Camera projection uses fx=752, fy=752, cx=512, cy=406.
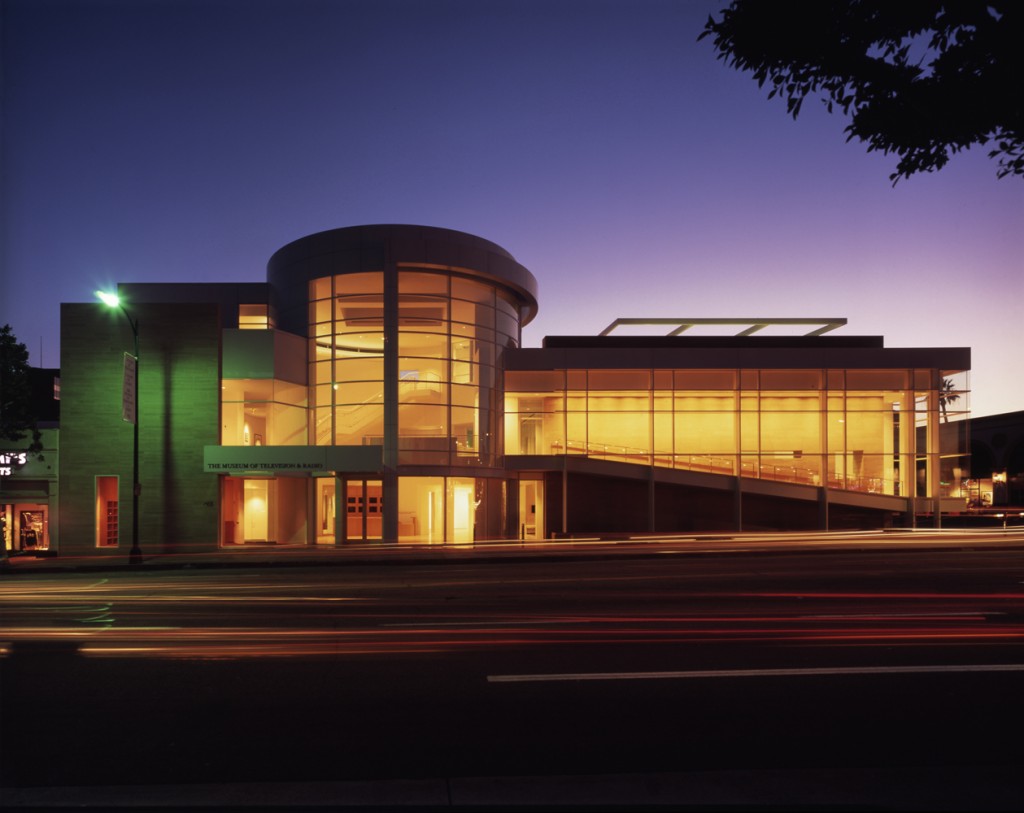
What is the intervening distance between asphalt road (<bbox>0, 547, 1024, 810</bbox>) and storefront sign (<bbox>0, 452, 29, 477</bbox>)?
18.1 meters

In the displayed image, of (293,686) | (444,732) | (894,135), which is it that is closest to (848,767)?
(444,732)

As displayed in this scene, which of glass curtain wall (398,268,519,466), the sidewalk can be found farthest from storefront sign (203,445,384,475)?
the sidewalk

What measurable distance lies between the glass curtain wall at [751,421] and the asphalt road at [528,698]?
76.2 feet

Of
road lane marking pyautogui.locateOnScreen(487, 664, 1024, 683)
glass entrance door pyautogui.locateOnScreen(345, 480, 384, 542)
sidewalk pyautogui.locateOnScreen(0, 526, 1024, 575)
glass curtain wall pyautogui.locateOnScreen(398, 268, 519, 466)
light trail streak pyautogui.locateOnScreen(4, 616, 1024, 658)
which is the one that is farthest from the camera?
glass curtain wall pyautogui.locateOnScreen(398, 268, 519, 466)

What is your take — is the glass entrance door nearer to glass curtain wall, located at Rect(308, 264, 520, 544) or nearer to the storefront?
glass curtain wall, located at Rect(308, 264, 520, 544)

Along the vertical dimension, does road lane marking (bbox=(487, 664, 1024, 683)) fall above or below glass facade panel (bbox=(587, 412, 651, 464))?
below

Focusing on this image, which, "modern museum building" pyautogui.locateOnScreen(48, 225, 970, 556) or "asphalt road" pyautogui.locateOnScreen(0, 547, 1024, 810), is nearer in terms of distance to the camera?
"asphalt road" pyautogui.locateOnScreen(0, 547, 1024, 810)

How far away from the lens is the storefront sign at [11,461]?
2916cm

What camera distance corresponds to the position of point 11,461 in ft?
96.2

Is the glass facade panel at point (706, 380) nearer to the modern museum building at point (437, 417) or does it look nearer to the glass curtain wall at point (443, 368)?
the modern museum building at point (437, 417)

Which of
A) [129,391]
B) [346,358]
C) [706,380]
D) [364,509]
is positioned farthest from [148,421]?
[706,380]

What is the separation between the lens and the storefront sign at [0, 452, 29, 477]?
1148 inches

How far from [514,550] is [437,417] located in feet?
27.0

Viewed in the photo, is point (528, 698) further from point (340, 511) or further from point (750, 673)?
point (340, 511)
